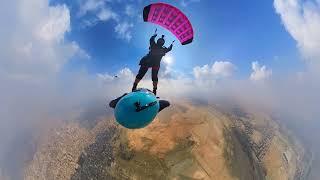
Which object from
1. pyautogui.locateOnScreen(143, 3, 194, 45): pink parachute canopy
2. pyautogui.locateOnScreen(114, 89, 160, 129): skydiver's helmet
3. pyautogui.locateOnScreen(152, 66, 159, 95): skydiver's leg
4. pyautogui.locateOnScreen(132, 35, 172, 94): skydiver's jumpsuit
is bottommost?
pyautogui.locateOnScreen(114, 89, 160, 129): skydiver's helmet

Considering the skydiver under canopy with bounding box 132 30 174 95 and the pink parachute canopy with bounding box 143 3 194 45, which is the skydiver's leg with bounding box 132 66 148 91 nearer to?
the skydiver under canopy with bounding box 132 30 174 95

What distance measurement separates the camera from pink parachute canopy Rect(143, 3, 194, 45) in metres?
19.3

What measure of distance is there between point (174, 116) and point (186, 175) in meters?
6.22

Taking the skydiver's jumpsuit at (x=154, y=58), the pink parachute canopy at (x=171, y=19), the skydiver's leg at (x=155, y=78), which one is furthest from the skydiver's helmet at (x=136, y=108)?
the pink parachute canopy at (x=171, y=19)

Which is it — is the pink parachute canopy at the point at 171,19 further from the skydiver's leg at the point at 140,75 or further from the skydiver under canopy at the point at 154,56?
the skydiver's leg at the point at 140,75

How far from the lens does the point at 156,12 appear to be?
19.5 m

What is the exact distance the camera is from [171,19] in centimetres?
1948

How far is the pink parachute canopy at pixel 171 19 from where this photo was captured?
63.2ft

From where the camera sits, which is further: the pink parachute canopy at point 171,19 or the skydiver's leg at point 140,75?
the skydiver's leg at point 140,75

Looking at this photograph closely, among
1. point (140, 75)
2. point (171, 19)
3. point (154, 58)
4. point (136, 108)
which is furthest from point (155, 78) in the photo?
point (171, 19)

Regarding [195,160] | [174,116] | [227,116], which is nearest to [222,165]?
[195,160]

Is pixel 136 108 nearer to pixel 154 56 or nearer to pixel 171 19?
pixel 154 56

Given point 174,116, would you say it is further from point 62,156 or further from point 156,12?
point 156,12

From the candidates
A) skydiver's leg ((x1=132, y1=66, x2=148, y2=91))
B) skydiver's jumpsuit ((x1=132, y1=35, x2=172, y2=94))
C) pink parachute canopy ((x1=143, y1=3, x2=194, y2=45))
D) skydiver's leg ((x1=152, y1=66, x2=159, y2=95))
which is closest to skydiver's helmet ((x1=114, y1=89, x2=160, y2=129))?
skydiver's leg ((x1=152, y1=66, x2=159, y2=95))
